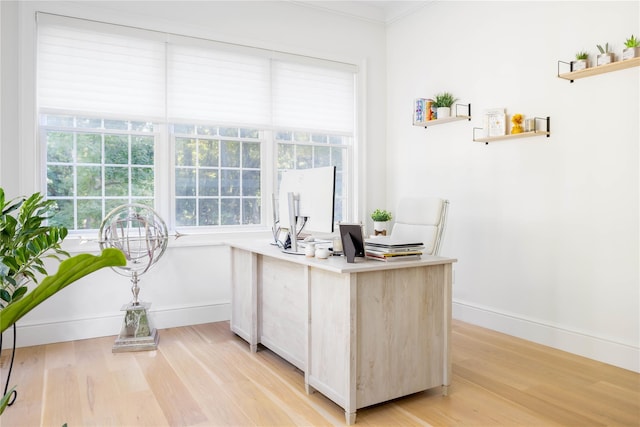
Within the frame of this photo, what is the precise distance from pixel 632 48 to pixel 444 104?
1.58m

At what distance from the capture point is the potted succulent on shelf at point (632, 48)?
2.70 meters

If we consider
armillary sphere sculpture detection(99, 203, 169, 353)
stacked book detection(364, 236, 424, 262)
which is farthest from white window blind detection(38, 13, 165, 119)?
stacked book detection(364, 236, 424, 262)

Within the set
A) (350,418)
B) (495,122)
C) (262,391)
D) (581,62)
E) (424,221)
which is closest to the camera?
(350,418)

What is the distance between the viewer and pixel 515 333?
3533 millimetres

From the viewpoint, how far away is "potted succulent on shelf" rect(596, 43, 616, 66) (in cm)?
285

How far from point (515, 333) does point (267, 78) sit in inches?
121

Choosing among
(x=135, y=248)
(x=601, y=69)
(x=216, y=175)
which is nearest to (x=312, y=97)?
(x=216, y=175)

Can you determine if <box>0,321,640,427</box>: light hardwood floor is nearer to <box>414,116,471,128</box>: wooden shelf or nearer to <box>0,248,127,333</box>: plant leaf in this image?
<box>0,248,127,333</box>: plant leaf

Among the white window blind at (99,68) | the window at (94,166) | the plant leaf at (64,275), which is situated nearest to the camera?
the plant leaf at (64,275)

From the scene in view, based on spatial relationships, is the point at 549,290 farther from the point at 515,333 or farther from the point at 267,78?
the point at 267,78

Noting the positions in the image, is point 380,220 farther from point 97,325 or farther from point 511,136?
point 97,325

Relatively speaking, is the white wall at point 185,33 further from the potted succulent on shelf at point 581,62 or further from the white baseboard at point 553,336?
the potted succulent on shelf at point 581,62

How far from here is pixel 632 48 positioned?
2.71 metres

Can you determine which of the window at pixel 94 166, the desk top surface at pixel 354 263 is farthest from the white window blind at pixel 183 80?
the desk top surface at pixel 354 263
